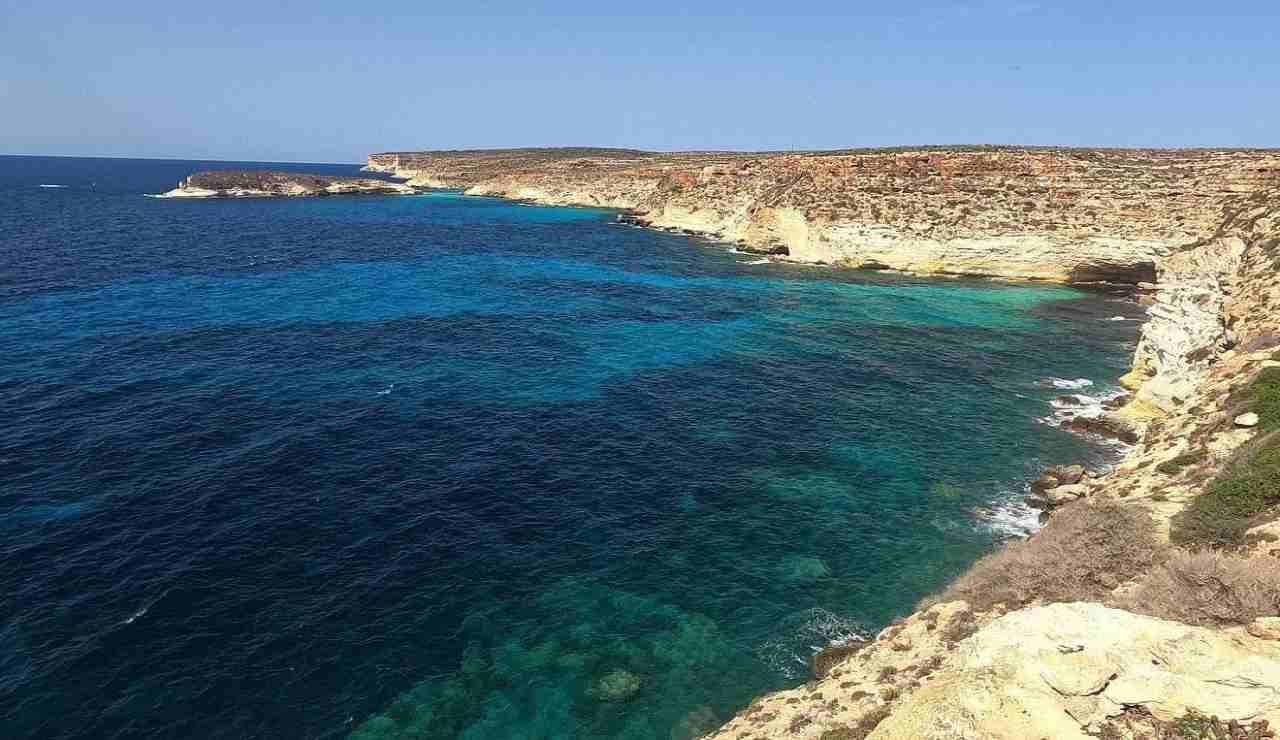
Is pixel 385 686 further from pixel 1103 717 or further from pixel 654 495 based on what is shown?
pixel 1103 717

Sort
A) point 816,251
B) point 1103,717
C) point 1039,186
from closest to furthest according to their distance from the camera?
1. point 1103,717
2. point 1039,186
3. point 816,251

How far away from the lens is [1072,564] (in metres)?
18.0

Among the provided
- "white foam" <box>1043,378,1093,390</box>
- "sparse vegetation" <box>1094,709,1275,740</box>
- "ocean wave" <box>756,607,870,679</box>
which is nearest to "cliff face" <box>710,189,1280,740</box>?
"sparse vegetation" <box>1094,709,1275,740</box>

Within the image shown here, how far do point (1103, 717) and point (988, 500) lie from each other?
2209 cm

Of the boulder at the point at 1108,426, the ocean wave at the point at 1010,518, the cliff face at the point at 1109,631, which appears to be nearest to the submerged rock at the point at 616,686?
the cliff face at the point at 1109,631

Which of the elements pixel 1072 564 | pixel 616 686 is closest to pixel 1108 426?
pixel 1072 564

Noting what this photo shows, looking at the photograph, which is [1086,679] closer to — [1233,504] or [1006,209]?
[1233,504]

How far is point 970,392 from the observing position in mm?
45438

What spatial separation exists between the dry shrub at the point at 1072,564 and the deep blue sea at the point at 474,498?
5.20m

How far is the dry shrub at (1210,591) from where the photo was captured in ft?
40.0

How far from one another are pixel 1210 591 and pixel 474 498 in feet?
86.8

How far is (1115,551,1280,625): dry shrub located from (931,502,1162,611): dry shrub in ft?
9.08

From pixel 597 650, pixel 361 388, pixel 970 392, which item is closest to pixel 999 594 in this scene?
pixel 597 650

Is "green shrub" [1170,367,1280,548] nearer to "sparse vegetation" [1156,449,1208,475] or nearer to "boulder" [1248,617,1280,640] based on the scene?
"sparse vegetation" [1156,449,1208,475]
